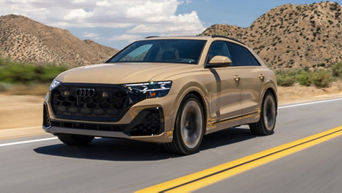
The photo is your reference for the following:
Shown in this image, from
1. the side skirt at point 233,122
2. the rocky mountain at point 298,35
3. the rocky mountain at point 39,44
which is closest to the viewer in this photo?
the side skirt at point 233,122

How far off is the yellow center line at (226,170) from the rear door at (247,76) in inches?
38.1

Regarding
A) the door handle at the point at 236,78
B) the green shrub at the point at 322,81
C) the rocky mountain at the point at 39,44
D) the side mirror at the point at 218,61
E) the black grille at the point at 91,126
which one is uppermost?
the rocky mountain at the point at 39,44

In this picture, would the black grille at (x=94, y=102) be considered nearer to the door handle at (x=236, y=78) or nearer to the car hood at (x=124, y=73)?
the car hood at (x=124, y=73)

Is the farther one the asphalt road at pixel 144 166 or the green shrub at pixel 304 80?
the green shrub at pixel 304 80

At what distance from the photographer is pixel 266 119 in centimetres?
1077

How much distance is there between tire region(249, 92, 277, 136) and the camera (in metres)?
10.6

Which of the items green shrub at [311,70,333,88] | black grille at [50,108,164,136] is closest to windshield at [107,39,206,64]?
black grille at [50,108,164,136]

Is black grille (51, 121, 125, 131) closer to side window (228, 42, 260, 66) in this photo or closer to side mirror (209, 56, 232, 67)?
side mirror (209, 56, 232, 67)

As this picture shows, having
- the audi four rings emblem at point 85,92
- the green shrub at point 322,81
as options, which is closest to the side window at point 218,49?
the audi four rings emblem at point 85,92

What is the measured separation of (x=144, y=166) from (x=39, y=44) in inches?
3390

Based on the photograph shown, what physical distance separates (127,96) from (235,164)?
170 centimetres

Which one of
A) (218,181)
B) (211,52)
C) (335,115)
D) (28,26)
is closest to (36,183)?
(218,181)

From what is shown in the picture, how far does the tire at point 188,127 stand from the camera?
7.76m

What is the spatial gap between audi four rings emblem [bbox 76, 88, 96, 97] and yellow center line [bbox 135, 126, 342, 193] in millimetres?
1727
